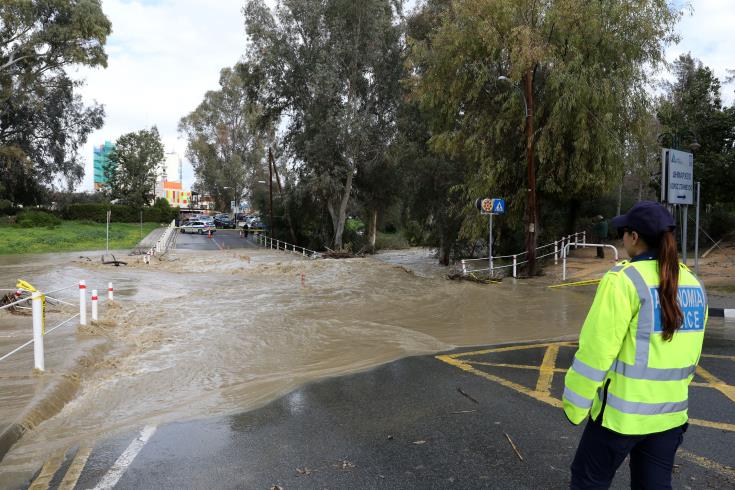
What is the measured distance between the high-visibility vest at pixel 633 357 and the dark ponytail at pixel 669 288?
0.08 ft

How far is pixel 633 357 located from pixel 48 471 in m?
4.14

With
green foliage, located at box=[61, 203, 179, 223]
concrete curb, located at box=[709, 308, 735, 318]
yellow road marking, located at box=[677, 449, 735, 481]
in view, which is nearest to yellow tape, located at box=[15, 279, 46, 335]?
yellow road marking, located at box=[677, 449, 735, 481]

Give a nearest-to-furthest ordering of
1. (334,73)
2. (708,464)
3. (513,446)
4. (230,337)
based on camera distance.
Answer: (708,464) < (513,446) < (230,337) < (334,73)

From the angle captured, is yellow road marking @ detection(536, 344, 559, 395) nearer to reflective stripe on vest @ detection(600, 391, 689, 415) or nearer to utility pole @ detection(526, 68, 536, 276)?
reflective stripe on vest @ detection(600, 391, 689, 415)

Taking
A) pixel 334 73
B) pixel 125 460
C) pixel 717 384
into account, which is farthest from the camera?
pixel 334 73

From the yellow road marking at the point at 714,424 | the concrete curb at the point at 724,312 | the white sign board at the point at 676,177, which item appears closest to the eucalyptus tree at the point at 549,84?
the white sign board at the point at 676,177

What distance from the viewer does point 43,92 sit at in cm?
4634

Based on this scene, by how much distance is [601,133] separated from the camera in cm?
1759

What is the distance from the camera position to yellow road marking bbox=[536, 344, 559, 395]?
6012 mm

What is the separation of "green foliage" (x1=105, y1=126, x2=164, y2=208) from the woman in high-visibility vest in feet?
266

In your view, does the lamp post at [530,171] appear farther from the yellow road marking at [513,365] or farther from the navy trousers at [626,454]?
the navy trousers at [626,454]

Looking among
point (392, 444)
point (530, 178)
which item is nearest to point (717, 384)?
point (392, 444)

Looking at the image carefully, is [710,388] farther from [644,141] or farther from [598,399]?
→ [644,141]

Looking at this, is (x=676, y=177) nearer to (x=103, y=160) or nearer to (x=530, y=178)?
(x=530, y=178)
